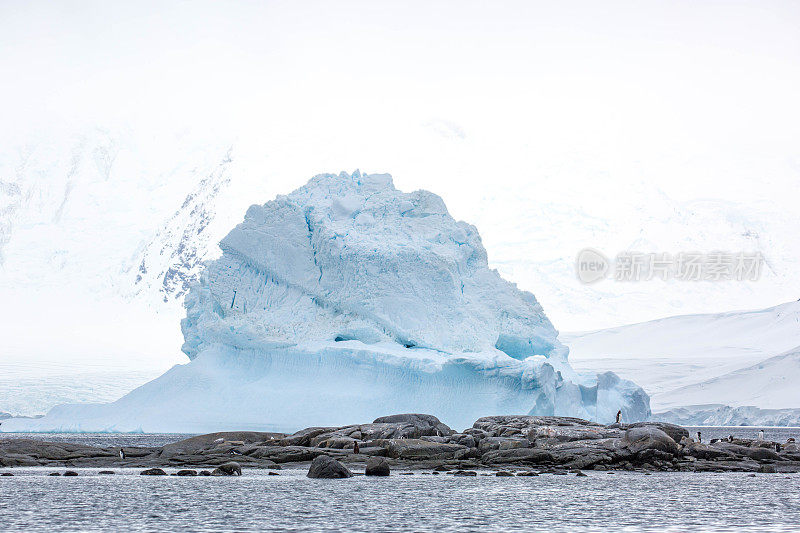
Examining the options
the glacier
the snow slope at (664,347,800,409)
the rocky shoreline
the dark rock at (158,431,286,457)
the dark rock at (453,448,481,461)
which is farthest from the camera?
the snow slope at (664,347,800,409)

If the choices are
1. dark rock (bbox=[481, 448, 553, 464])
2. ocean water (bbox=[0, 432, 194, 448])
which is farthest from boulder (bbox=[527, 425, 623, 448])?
ocean water (bbox=[0, 432, 194, 448])

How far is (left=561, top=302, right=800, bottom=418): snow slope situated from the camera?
5406 centimetres

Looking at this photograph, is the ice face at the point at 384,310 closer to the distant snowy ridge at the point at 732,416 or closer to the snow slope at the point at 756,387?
the distant snowy ridge at the point at 732,416

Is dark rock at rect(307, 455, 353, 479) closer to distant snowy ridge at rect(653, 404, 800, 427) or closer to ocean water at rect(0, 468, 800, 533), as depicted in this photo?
ocean water at rect(0, 468, 800, 533)

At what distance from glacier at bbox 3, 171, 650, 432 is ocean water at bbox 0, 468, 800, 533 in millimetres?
8847

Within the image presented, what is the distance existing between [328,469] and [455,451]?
4016mm

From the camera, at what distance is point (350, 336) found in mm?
30031

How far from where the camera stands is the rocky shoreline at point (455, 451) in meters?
21.1

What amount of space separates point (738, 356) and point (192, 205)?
129ft

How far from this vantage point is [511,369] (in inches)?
1099

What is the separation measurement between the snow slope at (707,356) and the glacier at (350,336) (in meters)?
22.4

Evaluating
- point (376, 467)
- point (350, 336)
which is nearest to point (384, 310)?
point (350, 336)

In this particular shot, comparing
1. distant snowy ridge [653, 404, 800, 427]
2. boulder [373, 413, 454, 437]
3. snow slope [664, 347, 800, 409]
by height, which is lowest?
boulder [373, 413, 454, 437]

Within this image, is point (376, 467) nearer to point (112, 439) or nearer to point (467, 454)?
point (467, 454)
